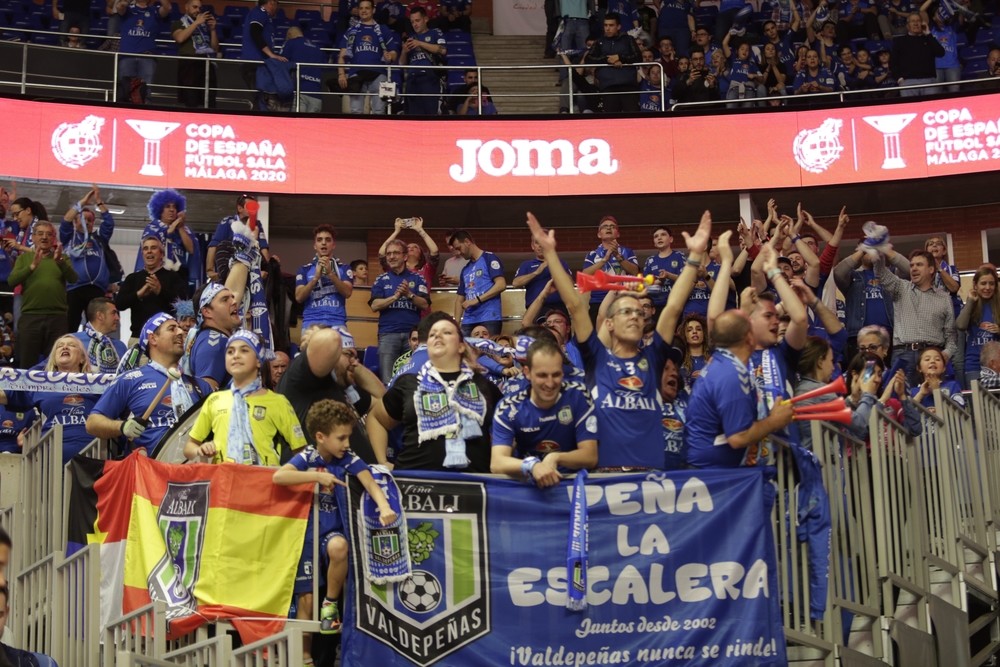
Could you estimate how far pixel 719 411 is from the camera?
734 centimetres

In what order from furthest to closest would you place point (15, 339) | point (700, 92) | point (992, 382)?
1. point (700, 92)
2. point (15, 339)
3. point (992, 382)

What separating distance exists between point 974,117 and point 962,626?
34.2 feet

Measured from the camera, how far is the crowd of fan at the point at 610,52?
17953 mm

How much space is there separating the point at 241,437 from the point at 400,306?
6.07 m

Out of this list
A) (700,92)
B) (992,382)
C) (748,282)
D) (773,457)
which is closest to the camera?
(773,457)

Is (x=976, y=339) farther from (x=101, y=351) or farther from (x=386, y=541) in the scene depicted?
(x=101, y=351)

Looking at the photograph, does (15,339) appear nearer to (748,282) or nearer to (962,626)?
(748,282)

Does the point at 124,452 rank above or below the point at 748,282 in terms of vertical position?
below

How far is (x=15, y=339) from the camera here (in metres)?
13.7

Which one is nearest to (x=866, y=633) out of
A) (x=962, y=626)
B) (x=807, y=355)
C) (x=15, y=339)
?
(x=962, y=626)

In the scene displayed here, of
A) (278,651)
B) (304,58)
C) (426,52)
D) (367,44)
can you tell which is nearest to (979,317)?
(278,651)

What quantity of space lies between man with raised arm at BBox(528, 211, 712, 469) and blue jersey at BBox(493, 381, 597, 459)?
4.1 inches

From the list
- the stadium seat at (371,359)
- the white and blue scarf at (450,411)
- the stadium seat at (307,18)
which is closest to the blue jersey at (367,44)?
the stadium seat at (307,18)

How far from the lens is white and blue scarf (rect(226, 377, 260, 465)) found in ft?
25.5
